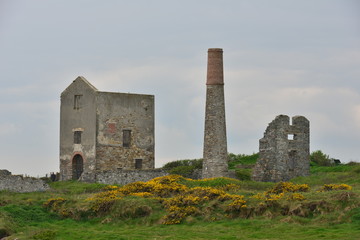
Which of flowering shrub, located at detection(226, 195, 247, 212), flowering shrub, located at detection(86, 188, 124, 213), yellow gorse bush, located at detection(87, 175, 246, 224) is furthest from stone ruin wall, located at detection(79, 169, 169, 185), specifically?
flowering shrub, located at detection(226, 195, 247, 212)

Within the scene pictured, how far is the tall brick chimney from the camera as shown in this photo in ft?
150

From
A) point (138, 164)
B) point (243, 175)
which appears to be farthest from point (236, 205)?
point (138, 164)

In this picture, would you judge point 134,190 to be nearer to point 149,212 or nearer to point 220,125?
point 149,212

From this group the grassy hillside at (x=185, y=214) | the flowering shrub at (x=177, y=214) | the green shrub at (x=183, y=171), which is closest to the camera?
the grassy hillside at (x=185, y=214)

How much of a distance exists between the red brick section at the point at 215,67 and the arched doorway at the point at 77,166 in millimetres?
10369

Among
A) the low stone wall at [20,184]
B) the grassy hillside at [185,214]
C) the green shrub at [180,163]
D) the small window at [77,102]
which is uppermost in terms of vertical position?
the small window at [77,102]

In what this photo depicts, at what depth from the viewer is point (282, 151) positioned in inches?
1812

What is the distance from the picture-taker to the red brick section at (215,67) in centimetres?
4572

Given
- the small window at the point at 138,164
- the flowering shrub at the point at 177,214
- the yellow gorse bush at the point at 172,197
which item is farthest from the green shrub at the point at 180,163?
the flowering shrub at the point at 177,214

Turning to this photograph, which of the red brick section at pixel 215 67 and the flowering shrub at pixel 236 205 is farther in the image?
the red brick section at pixel 215 67

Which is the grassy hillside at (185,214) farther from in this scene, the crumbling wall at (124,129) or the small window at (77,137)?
the small window at (77,137)

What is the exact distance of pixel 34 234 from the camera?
27906 mm

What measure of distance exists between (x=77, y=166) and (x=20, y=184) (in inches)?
419

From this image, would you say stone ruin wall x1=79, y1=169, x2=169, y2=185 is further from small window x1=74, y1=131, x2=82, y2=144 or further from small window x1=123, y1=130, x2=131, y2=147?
small window x1=74, y1=131, x2=82, y2=144
